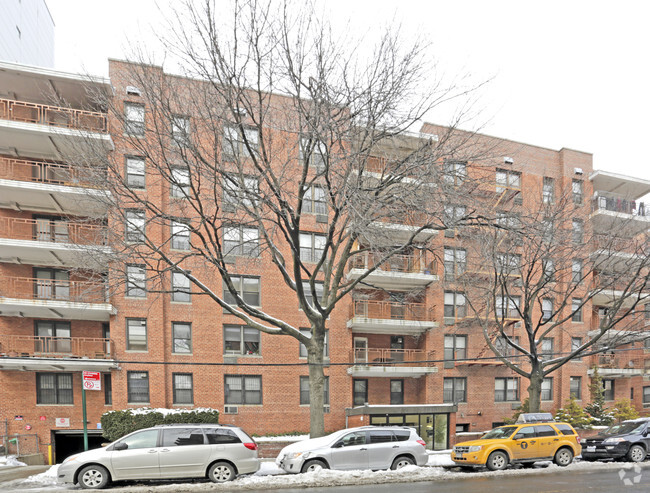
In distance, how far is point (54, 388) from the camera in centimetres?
2169

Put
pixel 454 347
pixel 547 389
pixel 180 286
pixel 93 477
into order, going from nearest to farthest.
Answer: pixel 93 477, pixel 180 286, pixel 454 347, pixel 547 389

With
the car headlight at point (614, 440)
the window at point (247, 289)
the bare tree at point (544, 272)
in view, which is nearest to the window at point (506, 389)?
the bare tree at point (544, 272)

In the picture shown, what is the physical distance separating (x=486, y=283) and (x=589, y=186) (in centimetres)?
1247

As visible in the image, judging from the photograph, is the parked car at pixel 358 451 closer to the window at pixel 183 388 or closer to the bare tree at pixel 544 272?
the bare tree at pixel 544 272

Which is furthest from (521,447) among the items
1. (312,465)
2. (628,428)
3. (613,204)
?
(613,204)

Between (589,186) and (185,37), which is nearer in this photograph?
(185,37)

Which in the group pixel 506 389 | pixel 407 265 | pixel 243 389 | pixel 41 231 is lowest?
pixel 506 389

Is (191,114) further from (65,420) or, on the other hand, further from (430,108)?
(65,420)

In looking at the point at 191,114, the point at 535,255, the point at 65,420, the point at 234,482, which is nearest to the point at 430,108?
the point at 191,114

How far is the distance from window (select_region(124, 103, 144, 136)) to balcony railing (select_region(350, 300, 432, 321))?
47.6 ft

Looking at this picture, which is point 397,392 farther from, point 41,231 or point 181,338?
point 41,231

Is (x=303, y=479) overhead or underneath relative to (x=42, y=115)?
underneath

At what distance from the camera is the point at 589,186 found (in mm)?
30828

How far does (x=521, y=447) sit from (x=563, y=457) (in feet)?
5.47
